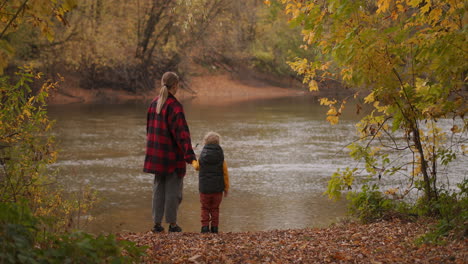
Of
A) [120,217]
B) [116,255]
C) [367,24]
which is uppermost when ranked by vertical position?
[367,24]

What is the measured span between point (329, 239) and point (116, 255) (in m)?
3.12

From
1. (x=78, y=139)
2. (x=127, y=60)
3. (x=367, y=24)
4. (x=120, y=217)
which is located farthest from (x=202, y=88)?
(x=367, y=24)

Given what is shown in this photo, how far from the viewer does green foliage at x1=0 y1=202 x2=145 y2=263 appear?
3.61 meters

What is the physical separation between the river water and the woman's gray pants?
699 millimetres

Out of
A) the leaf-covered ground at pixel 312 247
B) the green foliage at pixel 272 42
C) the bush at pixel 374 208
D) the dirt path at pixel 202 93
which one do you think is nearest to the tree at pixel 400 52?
the bush at pixel 374 208

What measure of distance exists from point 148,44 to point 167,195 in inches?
1355

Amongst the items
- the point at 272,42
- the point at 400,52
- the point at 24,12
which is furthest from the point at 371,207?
A: the point at 272,42

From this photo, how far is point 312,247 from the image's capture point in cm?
604

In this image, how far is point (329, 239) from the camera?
6.57m

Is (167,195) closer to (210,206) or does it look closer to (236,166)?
(210,206)

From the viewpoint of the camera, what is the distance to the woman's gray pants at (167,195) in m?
7.29

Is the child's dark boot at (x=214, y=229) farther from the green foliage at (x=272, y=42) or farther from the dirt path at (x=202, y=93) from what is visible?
the green foliage at (x=272, y=42)

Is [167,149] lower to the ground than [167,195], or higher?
higher

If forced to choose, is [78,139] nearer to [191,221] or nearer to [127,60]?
[191,221]
